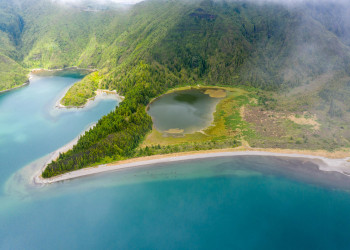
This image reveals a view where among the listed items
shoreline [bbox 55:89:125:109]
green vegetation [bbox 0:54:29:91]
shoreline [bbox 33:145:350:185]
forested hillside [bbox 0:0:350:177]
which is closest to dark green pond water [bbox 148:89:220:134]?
forested hillside [bbox 0:0:350:177]

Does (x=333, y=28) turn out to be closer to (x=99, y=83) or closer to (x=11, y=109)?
(x=99, y=83)

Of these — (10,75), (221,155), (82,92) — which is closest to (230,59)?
(82,92)

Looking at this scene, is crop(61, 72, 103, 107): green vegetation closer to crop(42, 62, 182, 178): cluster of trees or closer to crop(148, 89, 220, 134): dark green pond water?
crop(42, 62, 182, 178): cluster of trees

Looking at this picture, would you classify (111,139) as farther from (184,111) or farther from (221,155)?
(184,111)

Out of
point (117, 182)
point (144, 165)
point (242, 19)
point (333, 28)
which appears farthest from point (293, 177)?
point (333, 28)

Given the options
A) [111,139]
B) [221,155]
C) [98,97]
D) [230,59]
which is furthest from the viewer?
[230,59]

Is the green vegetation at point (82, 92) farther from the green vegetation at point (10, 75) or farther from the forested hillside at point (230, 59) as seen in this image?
the green vegetation at point (10, 75)
